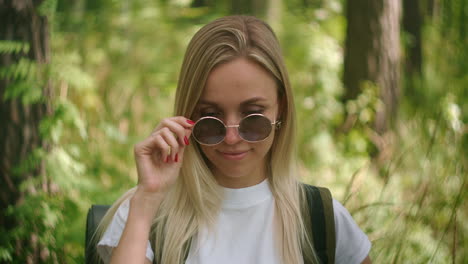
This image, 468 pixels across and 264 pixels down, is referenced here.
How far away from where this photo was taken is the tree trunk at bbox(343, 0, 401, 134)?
580 centimetres

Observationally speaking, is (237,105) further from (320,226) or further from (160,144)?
(320,226)

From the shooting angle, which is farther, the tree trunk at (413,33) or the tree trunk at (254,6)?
the tree trunk at (413,33)

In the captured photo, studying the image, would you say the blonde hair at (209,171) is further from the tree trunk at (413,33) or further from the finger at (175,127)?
the tree trunk at (413,33)

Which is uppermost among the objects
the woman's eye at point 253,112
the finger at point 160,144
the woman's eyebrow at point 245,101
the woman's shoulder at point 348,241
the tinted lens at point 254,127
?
the woman's eyebrow at point 245,101

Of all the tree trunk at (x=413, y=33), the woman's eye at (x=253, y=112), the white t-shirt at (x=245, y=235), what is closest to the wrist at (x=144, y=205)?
the white t-shirt at (x=245, y=235)

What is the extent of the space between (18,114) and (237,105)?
1906 millimetres

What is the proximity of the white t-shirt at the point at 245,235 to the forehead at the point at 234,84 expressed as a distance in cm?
46

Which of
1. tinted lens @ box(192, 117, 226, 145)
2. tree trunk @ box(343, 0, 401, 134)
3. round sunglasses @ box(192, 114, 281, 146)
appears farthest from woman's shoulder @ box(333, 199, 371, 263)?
tree trunk @ box(343, 0, 401, 134)

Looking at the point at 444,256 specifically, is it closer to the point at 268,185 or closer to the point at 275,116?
the point at 268,185

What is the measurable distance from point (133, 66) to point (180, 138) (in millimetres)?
5119

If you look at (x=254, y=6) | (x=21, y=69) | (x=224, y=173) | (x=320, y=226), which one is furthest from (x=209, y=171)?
(x=254, y=6)

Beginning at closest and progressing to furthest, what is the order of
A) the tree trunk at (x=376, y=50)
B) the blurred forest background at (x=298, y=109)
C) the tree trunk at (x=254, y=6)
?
the blurred forest background at (x=298, y=109) < the tree trunk at (x=376, y=50) < the tree trunk at (x=254, y=6)

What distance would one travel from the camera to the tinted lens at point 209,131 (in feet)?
6.55

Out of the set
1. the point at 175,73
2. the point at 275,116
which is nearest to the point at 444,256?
the point at 275,116
